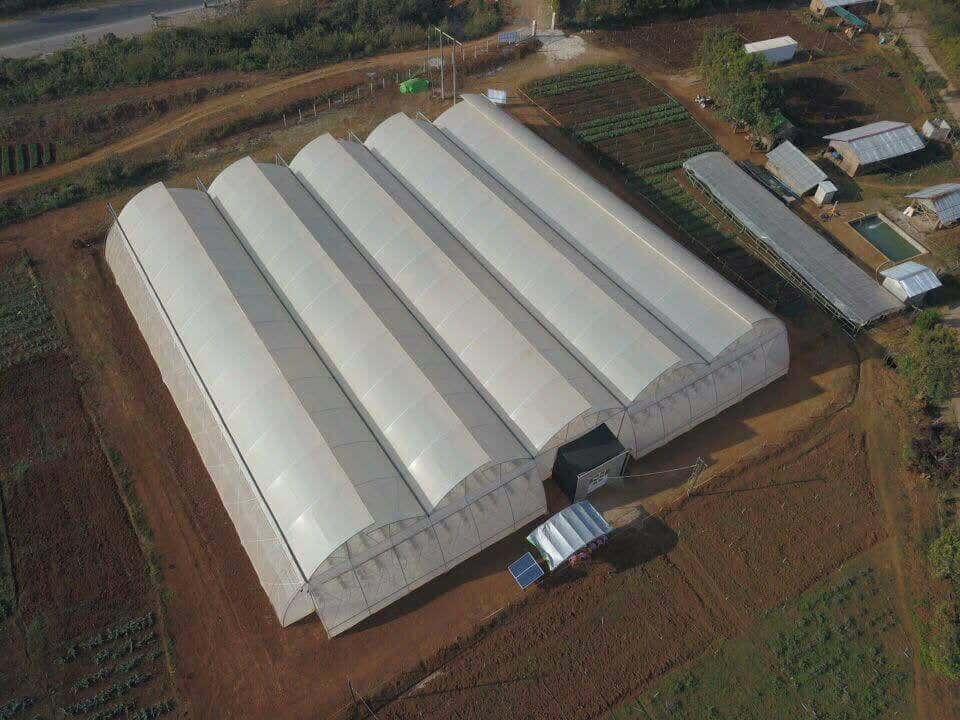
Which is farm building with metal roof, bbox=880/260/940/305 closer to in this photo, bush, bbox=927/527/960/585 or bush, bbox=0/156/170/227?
bush, bbox=927/527/960/585

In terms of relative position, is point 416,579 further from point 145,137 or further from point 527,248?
point 145,137

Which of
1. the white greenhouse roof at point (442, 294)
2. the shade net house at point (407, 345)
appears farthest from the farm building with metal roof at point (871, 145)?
the white greenhouse roof at point (442, 294)

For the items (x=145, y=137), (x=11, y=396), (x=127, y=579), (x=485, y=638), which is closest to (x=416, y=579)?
(x=485, y=638)

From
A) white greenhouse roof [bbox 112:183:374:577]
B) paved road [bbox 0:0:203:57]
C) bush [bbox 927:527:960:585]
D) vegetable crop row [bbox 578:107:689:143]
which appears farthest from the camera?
paved road [bbox 0:0:203:57]

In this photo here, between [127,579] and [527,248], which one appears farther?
[527,248]

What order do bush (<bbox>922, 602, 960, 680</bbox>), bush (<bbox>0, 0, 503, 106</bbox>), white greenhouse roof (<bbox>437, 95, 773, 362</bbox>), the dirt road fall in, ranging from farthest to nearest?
bush (<bbox>0, 0, 503, 106</bbox>) < the dirt road < white greenhouse roof (<bbox>437, 95, 773, 362</bbox>) < bush (<bbox>922, 602, 960, 680</bbox>)

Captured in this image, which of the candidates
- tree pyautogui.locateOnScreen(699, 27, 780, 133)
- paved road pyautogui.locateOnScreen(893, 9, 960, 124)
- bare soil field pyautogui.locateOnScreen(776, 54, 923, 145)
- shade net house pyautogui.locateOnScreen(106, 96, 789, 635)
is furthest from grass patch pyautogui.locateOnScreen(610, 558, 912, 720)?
paved road pyautogui.locateOnScreen(893, 9, 960, 124)
